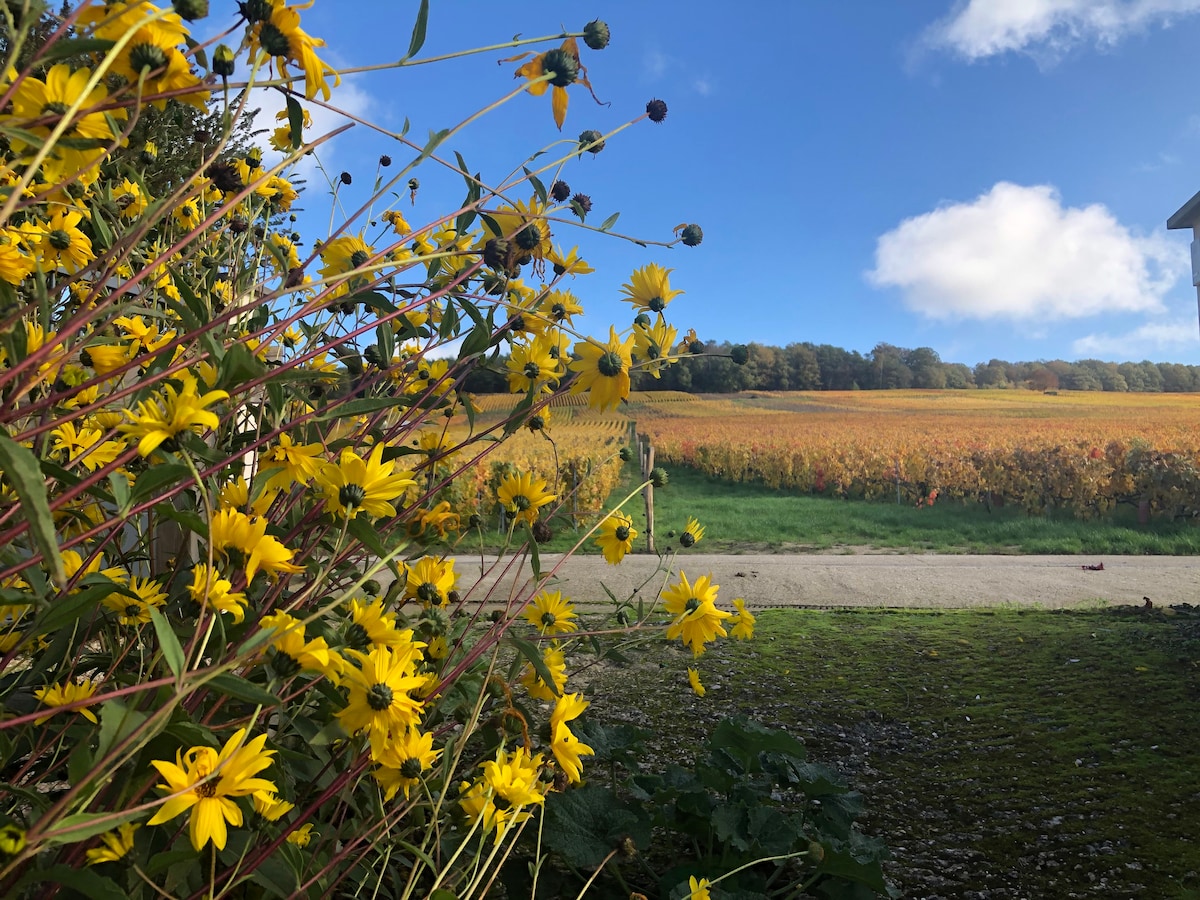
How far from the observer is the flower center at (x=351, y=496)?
762mm

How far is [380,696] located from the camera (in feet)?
2.34

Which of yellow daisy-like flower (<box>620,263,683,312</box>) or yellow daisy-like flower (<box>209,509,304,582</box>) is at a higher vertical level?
yellow daisy-like flower (<box>620,263,683,312</box>)

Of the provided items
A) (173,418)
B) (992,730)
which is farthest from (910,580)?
(173,418)

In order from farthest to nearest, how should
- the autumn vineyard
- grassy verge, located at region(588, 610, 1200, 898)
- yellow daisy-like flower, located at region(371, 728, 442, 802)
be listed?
the autumn vineyard → grassy verge, located at region(588, 610, 1200, 898) → yellow daisy-like flower, located at region(371, 728, 442, 802)

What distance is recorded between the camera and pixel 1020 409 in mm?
18781

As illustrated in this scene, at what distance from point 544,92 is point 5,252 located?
0.61 m

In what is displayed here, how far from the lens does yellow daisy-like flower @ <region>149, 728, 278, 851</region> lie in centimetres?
56

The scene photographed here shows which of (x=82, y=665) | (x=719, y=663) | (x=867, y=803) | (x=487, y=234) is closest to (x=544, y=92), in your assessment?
(x=487, y=234)

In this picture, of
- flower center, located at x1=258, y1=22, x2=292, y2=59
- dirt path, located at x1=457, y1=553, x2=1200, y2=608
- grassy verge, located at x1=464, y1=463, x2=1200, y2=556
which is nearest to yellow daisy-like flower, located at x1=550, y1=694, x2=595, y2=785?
flower center, located at x1=258, y1=22, x2=292, y2=59

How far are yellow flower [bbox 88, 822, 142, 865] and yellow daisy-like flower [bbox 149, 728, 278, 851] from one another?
12 centimetres

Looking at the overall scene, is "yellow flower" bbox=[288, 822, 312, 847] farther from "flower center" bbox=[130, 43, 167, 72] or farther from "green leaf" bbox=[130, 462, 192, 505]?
"flower center" bbox=[130, 43, 167, 72]

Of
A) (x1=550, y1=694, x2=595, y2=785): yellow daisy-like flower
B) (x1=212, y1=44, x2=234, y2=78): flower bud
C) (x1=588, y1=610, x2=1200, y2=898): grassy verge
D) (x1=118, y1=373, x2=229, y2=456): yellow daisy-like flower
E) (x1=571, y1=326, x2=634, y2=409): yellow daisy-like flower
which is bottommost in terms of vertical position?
(x1=588, y1=610, x2=1200, y2=898): grassy verge

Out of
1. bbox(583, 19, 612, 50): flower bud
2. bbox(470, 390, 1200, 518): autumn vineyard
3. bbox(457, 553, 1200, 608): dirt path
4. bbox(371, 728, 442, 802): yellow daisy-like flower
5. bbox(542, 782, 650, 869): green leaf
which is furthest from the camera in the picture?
bbox(470, 390, 1200, 518): autumn vineyard

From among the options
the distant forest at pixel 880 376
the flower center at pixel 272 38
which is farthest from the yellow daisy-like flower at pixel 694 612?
the distant forest at pixel 880 376
